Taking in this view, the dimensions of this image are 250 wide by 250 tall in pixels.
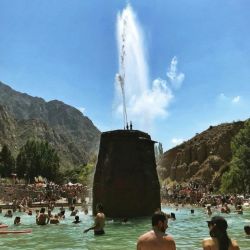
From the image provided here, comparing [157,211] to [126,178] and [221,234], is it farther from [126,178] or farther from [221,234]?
[126,178]

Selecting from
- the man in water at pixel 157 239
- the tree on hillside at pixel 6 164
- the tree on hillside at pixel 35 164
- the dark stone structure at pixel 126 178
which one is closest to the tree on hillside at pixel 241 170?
the dark stone structure at pixel 126 178

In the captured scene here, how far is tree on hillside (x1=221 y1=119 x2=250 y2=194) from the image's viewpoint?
2106 inches

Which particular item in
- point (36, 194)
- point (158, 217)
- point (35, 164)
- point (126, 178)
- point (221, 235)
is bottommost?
point (221, 235)

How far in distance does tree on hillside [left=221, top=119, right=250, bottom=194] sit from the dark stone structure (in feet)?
98.0

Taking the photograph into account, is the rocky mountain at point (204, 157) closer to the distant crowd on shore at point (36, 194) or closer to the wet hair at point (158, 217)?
the distant crowd on shore at point (36, 194)

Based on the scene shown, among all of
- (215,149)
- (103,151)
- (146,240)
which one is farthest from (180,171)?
(146,240)

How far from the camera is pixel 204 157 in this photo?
10375 centimetres

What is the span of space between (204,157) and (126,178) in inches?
3191

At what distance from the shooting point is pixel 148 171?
1020 inches

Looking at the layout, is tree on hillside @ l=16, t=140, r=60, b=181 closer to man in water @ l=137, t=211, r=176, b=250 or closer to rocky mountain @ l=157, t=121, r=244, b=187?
rocky mountain @ l=157, t=121, r=244, b=187

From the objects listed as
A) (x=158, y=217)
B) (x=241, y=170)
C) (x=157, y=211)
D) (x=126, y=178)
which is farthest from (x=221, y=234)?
(x=241, y=170)

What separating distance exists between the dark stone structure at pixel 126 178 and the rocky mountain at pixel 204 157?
65.0 m

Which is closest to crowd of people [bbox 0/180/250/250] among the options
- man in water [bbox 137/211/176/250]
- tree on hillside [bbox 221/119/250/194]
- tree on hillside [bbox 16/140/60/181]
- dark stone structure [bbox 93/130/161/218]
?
man in water [bbox 137/211/176/250]

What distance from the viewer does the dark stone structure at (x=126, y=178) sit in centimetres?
2506
